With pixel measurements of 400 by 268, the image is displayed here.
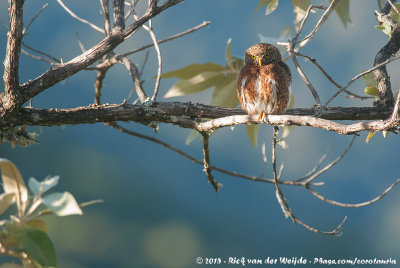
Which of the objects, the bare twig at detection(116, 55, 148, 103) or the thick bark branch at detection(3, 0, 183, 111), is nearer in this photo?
the thick bark branch at detection(3, 0, 183, 111)

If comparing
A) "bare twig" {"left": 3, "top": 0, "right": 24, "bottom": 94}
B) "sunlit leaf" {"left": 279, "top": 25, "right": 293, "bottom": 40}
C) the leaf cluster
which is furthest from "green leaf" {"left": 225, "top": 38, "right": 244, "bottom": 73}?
the leaf cluster

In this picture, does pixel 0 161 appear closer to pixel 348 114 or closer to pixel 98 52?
pixel 98 52

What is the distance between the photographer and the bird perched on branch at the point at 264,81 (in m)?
2.65

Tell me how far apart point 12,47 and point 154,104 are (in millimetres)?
748

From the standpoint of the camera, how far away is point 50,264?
116 cm

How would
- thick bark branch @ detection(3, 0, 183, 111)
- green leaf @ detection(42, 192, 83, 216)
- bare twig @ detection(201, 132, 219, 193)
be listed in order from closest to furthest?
1. green leaf @ detection(42, 192, 83, 216)
2. thick bark branch @ detection(3, 0, 183, 111)
3. bare twig @ detection(201, 132, 219, 193)

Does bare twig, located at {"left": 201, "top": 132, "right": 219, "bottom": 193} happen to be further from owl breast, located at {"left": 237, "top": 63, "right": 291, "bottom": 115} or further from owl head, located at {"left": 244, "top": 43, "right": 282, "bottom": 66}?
owl head, located at {"left": 244, "top": 43, "right": 282, "bottom": 66}

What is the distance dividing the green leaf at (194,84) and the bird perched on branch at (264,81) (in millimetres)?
A: 180

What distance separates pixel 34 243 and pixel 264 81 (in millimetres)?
1865

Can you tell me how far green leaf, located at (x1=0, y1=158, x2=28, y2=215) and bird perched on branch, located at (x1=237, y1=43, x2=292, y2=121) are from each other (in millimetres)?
1597

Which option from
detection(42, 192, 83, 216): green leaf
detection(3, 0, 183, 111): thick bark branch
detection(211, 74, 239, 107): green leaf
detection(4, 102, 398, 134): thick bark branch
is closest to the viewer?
detection(42, 192, 83, 216): green leaf

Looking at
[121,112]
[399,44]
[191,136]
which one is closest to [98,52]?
[121,112]

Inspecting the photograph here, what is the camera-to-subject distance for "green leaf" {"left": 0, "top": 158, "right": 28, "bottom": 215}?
4.01ft

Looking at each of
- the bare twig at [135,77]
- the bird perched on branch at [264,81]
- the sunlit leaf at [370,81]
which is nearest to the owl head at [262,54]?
the bird perched on branch at [264,81]
